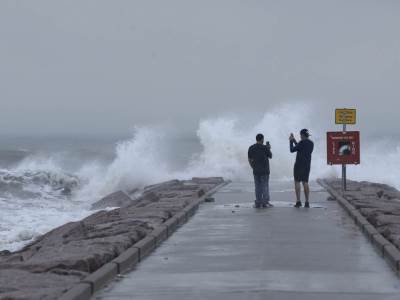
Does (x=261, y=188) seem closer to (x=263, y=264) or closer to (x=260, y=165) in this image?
(x=260, y=165)

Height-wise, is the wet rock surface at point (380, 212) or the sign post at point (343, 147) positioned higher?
the sign post at point (343, 147)

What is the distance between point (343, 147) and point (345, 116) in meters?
0.79

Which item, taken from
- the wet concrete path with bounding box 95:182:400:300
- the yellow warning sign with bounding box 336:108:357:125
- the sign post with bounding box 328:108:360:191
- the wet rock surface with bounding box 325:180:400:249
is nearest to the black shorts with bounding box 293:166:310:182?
the wet rock surface with bounding box 325:180:400:249

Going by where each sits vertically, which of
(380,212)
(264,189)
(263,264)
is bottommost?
(263,264)

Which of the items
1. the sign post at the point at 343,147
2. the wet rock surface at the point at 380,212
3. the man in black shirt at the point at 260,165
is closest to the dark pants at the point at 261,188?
the man in black shirt at the point at 260,165

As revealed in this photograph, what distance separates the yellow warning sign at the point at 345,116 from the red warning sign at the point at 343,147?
15.0 inches

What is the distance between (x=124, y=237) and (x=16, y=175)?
33.7 meters

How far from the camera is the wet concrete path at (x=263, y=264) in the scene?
8266 mm

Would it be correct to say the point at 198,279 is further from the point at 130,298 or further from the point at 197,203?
the point at 197,203

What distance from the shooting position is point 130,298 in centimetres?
805

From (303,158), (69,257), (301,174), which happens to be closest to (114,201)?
(301,174)

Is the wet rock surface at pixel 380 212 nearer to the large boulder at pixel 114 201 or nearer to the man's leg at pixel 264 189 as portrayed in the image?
the man's leg at pixel 264 189

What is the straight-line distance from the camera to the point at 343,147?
20625 millimetres

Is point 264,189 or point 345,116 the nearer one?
point 264,189
